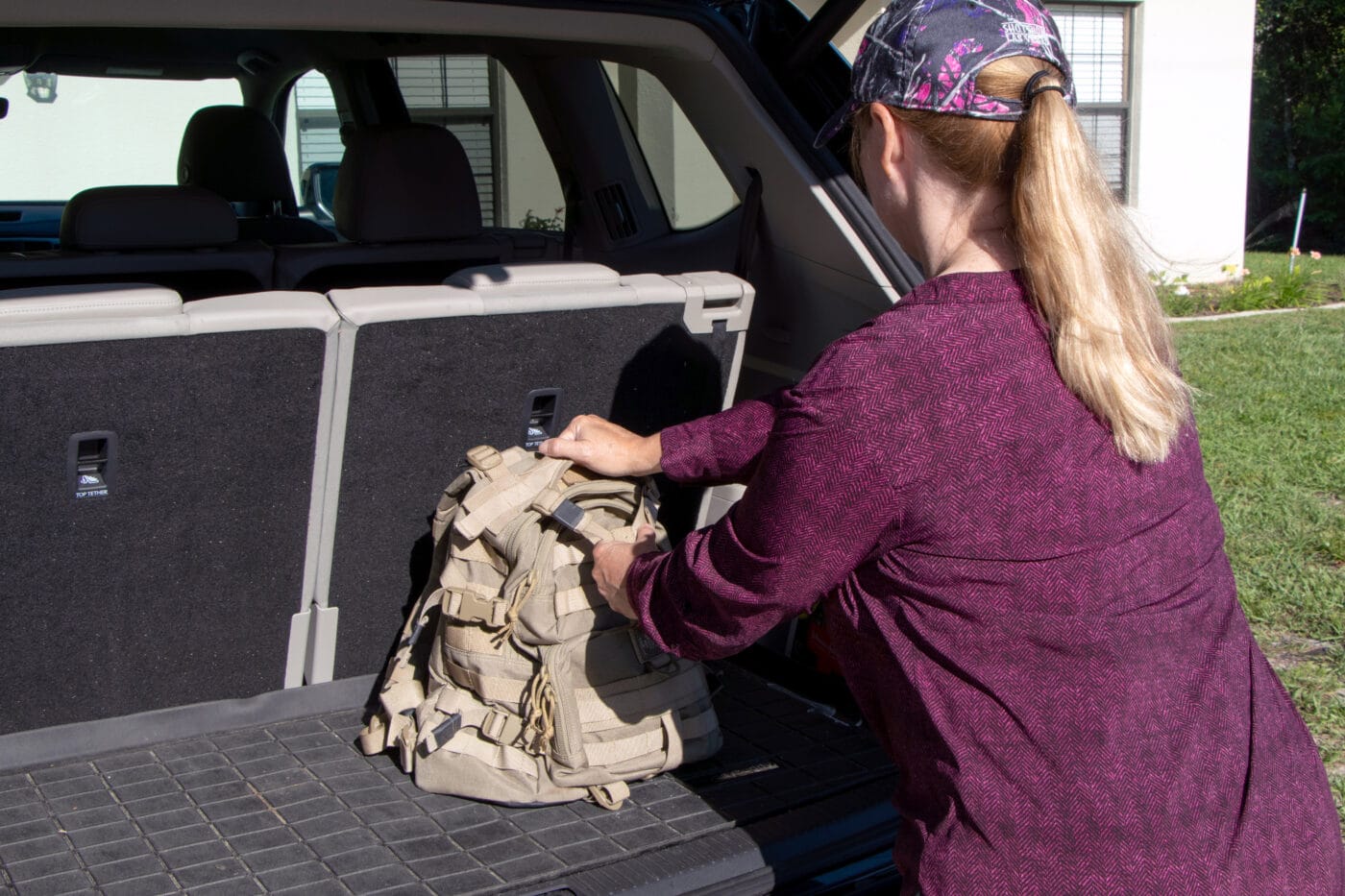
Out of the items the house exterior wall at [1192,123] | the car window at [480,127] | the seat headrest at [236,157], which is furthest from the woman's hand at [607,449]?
the house exterior wall at [1192,123]

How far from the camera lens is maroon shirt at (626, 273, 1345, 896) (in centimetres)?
155

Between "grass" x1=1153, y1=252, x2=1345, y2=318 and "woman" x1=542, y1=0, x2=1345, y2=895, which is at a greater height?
"grass" x1=1153, y1=252, x2=1345, y2=318

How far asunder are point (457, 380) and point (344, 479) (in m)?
0.27

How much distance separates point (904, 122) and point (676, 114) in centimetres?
179

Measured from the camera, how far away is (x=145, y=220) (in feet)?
11.1

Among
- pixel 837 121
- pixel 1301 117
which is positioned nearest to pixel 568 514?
pixel 837 121

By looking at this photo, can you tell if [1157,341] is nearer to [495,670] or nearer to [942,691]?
[942,691]

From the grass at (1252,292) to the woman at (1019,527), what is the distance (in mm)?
8990

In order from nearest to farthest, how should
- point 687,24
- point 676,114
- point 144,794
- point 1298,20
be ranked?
point 144,794 < point 687,24 < point 676,114 < point 1298,20

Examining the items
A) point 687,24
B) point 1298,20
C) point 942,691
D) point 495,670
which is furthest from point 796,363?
point 1298,20

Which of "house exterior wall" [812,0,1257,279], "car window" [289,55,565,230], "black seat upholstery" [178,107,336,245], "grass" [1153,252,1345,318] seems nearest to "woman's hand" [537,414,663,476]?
"car window" [289,55,565,230]

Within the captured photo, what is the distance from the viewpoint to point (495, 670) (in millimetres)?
2443

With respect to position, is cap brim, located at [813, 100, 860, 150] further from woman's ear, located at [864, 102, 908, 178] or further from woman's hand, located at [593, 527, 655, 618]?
woman's hand, located at [593, 527, 655, 618]

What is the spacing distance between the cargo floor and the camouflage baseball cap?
1178 mm
